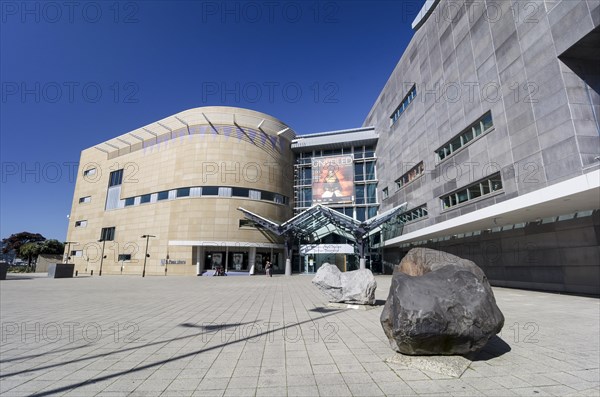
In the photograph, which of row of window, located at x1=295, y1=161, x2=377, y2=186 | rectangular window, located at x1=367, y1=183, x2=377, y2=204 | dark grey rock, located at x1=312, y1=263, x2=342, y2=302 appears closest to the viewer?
dark grey rock, located at x1=312, y1=263, x2=342, y2=302

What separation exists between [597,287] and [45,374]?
20.3m

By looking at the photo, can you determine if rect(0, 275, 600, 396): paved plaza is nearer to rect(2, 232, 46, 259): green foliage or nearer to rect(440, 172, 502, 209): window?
rect(440, 172, 502, 209): window

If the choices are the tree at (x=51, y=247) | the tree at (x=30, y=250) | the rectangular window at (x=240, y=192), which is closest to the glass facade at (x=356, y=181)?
the rectangular window at (x=240, y=192)

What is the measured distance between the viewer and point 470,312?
4.72 meters

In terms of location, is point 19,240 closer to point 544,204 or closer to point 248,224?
point 248,224

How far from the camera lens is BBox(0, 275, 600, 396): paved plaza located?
4.15 metres

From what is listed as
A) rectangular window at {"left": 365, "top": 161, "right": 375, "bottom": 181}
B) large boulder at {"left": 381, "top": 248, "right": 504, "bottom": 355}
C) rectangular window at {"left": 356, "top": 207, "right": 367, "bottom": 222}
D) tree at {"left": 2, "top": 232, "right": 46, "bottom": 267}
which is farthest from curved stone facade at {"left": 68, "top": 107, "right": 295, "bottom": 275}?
tree at {"left": 2, "top": 232, "right": 46, "bottom": 267}

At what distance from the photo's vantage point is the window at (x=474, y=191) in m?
18.9

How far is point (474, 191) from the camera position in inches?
827

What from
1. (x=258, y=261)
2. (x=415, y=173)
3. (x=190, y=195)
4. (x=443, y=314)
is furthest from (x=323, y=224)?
(x=443, y=314)

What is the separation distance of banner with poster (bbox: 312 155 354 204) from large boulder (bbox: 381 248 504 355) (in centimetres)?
3881

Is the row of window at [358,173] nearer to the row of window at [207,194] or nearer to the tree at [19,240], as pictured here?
the row of window at [207,194]

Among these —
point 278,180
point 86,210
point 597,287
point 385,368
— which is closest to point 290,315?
point 385,368

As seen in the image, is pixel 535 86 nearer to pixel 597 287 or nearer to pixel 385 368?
pixel 597 287
